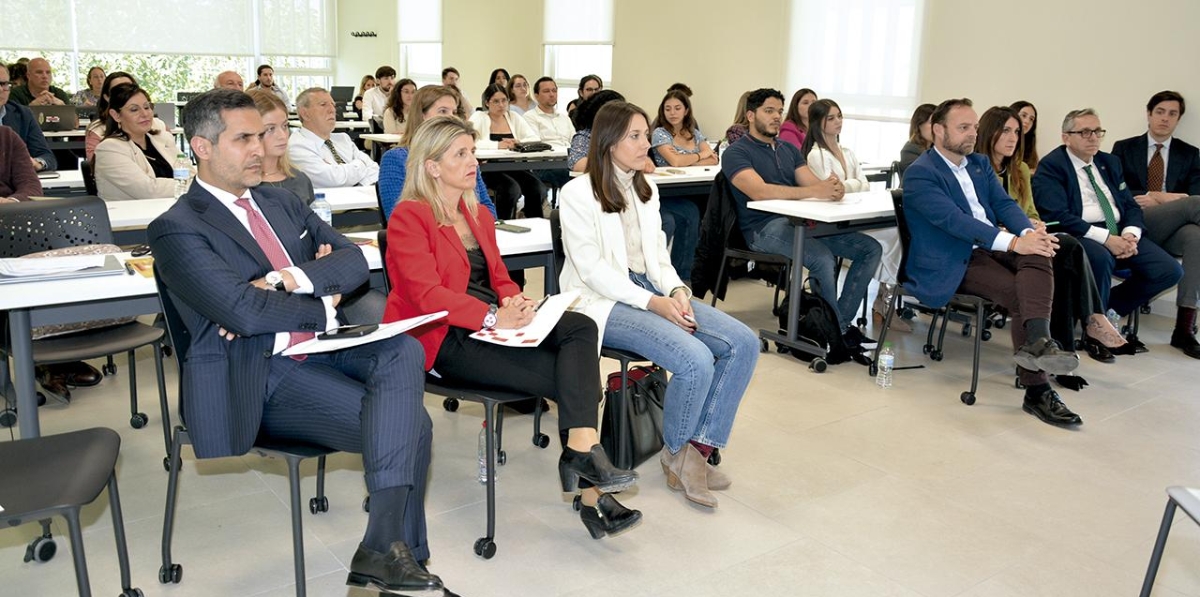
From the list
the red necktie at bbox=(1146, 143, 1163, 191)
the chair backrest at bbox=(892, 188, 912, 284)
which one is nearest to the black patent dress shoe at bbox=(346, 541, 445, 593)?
the chair backrest at bbox=(892, 188, 912, 284)

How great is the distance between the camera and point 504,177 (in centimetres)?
688

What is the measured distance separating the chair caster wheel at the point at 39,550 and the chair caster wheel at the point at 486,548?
1128 millimetres

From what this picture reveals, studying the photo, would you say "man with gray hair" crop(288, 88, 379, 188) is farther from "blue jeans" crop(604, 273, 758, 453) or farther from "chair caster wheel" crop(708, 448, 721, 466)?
"chair caster wheel" crop(708, 448, 721, 466)

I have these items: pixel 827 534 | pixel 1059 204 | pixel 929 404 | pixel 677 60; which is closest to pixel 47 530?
pixel 827 534

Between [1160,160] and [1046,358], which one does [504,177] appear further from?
[1160,160]

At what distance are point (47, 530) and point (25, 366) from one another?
19.2 inches

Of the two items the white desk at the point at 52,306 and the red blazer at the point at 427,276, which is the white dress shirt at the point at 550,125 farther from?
the white desk at the point at 52,306

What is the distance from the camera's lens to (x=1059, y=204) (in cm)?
496

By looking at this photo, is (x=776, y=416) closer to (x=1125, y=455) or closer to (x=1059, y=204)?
(x=1125, y=455)

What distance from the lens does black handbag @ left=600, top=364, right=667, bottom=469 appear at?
9.82ft

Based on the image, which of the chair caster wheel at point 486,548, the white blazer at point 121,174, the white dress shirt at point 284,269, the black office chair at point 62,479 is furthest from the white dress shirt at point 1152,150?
the black office chair at point 62,479

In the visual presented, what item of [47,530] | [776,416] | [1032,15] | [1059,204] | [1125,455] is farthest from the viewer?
[1032,15]

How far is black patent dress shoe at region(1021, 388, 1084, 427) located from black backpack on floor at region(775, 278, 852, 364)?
86cm

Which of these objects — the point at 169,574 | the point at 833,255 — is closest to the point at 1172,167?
the point at 833,255
